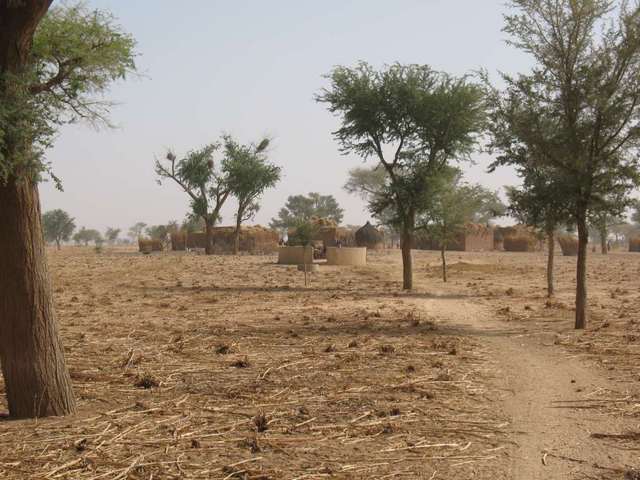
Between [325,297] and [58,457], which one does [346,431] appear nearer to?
[58,457]

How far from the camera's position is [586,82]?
14219 mm

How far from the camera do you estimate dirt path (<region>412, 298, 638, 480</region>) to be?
19.9 feet

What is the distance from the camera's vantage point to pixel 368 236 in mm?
59594

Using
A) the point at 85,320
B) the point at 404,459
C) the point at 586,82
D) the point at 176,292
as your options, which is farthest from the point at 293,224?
the point at 404,459

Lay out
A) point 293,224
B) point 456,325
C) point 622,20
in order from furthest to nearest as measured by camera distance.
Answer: point 293,224 → point 456,325 → point 622,20

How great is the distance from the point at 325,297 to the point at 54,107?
15.4 m

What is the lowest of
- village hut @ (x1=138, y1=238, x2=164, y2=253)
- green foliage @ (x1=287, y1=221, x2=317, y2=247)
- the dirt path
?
the dirt path

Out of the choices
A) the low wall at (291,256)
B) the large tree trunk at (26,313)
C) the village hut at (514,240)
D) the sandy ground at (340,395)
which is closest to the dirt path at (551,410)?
the sandy ground at (340,395)

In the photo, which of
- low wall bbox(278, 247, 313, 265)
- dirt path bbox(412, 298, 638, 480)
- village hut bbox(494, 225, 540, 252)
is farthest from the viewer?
village hut bbox(494, 225, 540, 252)

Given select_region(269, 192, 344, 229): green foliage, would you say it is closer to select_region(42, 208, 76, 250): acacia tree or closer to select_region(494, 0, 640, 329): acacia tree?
select_region(42, 208, 76, 250): acacia tree

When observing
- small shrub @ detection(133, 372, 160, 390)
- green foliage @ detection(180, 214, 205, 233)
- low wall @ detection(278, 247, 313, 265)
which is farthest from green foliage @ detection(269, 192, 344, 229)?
small shrub @ detection(133, 372, 160, 390)

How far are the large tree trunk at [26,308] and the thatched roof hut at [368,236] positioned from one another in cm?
5141

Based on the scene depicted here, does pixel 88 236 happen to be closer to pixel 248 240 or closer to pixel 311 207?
pixel 311 207

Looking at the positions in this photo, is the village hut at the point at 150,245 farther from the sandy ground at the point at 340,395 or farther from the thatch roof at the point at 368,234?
the sandy ground at the point at 340,395
